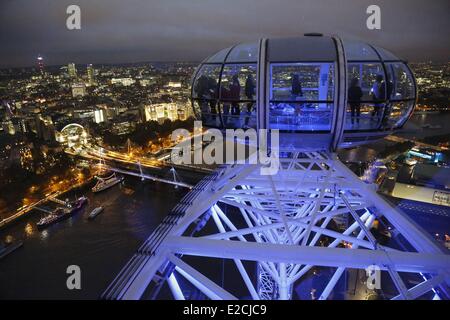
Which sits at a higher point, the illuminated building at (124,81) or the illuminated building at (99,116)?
the illuminated building at (124,81)

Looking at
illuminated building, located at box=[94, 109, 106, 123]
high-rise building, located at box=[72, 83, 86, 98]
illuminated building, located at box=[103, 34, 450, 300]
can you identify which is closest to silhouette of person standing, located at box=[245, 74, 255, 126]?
illuminated building, located at box=[103, 34, 450, 300]

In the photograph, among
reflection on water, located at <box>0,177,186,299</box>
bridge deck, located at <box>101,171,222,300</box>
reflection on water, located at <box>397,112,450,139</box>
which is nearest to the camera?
bridge deck, located at <box>101,171,222,300</box>

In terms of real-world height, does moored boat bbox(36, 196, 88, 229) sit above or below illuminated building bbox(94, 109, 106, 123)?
below

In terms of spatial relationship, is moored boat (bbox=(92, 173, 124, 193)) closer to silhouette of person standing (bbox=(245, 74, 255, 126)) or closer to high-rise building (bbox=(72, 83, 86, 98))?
silhouette of person standing (bbox=(245, 74, 255, 126))

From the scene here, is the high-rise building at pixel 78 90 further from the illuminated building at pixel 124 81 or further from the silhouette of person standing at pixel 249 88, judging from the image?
the silhouette of person standing at pixel 249 88

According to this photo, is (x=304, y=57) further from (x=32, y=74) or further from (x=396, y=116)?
(x=32, y=74)

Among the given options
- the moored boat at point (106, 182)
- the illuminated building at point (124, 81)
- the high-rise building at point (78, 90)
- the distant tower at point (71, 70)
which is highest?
the distant tower at point (71, 70)

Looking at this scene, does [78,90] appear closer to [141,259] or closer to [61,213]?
[61,213]

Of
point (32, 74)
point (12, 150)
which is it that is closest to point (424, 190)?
point (12, 150)

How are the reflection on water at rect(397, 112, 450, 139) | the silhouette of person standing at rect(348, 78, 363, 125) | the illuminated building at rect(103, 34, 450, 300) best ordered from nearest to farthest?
the illuminated building at rect(103, 34, 450, 300) < the silhouette of person standing at rect(348, 78, 363, 125) < the reflection on water at rect(397, 112, 450, 139)

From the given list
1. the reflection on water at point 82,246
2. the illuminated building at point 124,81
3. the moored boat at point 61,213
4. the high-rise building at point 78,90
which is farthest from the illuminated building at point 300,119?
the illuminated building at point 124,81

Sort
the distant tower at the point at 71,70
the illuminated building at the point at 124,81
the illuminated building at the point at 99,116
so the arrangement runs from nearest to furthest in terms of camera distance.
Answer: the illuminated building at the point at 99,116, the illuminated building at the point at 124,81, the distant tower at the point at 71,70
